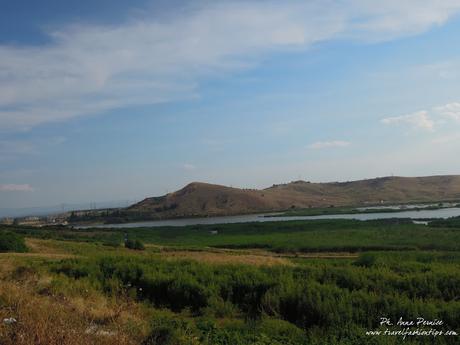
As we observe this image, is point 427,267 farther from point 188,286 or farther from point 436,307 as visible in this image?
point 188,286

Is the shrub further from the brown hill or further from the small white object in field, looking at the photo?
the brown hill

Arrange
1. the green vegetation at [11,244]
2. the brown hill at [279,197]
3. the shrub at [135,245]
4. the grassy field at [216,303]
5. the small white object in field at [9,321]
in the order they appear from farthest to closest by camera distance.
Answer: the brown hill at [279,197], the shrub at [135,245], the green vegetation at [11,244], the grassy field at [216,303], the small white object in field at [9,321]

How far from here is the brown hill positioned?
160625 millimetres

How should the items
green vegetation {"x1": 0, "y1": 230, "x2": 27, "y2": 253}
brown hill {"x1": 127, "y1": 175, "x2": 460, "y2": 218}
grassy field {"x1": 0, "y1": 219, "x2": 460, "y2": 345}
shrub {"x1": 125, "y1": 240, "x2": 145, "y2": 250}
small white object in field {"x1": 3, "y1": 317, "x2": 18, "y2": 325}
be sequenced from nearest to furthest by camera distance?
small white object in field {"x1": 3, "y1": 317, "x2": 18, "y2": 325} → grassy field {"x1": 0, "y1": 219, "x2": 460, "y2": 345} → green vegetation {"x1": 0, "y1": 230, "x2": 27, "y2": 253} → shrub {"x1": 125, "y1": 240, "x2": 145, "y2": 250} → brown hill {"x1": 127, "y1": 175, "x2": 460, "y2": 218}

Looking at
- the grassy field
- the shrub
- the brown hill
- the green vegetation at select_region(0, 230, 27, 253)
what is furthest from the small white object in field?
the brown hill

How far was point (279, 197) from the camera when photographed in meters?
180

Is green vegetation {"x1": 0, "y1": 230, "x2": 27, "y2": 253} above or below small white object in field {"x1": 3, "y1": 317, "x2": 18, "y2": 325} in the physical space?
below

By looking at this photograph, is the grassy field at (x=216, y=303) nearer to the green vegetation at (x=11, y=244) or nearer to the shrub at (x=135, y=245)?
the green vegetation at (x=11, y=244)

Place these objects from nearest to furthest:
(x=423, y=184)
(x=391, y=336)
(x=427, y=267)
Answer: (x=391, y=336)
(x=427, y=267)
(x=423, y=184)

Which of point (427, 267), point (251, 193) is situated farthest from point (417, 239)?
point (251, 193)

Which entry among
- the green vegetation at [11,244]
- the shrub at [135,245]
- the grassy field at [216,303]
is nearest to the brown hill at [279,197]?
the shrub at [135,245]

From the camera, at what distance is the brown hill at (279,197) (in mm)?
160625

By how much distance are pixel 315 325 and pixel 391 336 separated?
2392mm

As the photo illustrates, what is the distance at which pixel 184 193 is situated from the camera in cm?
18512
